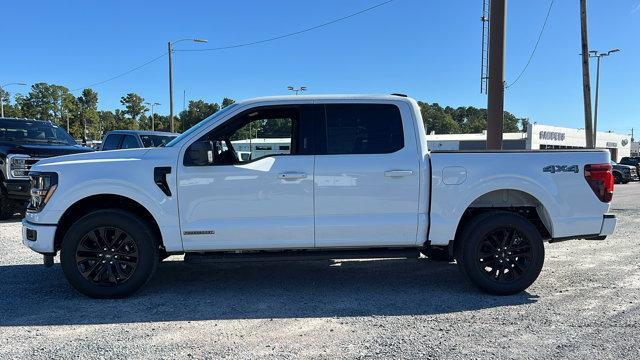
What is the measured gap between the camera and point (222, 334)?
4.29 meters

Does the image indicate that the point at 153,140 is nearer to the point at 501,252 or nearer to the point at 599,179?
the point at 501,252

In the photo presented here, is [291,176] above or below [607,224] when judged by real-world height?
above

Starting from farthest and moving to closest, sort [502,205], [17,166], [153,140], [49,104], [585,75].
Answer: [49,104] < [585,75] < [153,140] < [17,166] < [502,205]

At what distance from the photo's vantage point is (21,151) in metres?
10.0

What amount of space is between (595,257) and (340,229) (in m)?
4.32

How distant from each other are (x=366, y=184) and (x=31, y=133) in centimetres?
927

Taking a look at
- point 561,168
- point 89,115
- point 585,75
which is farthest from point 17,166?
point 89,115

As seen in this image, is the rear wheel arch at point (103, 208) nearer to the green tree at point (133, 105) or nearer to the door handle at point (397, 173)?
the door handle at point (397, 173)

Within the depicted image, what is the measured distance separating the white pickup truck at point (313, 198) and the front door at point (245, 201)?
0.03 feet

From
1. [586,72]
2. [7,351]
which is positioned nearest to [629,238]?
[7,351]

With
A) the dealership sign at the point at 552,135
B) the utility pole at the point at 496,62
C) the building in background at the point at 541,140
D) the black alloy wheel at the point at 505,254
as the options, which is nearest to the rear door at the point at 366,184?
the black alloy wheel at the point at 505,254

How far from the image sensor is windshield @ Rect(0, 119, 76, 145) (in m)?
11.1

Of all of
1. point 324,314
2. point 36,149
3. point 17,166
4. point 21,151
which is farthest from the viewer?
point 36,149

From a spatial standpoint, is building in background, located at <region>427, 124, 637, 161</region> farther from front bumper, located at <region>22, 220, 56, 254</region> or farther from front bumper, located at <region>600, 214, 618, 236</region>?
front bumper, located at <region>22, 220, 56, 254</region>
